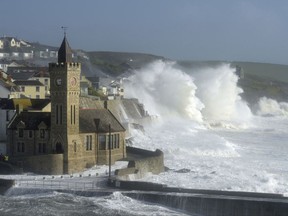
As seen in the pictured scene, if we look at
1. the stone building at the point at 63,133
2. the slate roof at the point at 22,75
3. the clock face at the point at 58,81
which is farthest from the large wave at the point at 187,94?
the clock face at the point at 58,81

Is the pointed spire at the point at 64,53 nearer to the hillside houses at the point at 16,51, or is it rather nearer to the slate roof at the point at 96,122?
the slate roof at the point at 96,122

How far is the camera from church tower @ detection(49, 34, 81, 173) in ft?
115

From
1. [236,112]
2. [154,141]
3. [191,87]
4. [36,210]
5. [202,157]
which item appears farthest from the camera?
[236,112]

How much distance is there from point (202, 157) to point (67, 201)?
17.7m

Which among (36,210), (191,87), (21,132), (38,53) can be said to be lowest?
(36,210)

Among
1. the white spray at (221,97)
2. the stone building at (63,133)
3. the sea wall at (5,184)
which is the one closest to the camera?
the sea wall at (5,184)

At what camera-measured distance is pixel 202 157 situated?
148 feet

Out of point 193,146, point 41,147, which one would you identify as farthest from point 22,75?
point 41,147

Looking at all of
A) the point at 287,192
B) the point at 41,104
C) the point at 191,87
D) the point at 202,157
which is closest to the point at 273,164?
the point at 202,157

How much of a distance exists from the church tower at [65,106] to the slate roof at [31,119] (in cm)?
126

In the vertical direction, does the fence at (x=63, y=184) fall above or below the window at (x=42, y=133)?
below

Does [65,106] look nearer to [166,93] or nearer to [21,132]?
[21,132]

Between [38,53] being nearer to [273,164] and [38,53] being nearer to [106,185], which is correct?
[273,164]

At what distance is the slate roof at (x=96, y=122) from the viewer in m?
36.8
